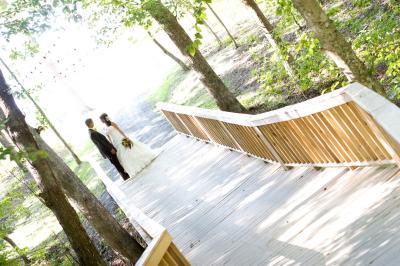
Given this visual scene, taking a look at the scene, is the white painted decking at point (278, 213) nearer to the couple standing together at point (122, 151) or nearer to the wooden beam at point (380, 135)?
the wooden beam at point (380, 135)

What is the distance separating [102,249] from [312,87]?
8.05 meters

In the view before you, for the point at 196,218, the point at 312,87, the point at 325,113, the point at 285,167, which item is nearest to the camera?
the point at 325,113

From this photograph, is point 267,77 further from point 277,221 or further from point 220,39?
point 220,39

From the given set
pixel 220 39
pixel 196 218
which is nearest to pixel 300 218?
pixel 196 218

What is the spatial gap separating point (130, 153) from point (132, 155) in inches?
5.8

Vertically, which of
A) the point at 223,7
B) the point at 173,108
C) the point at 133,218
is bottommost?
the point at 133,218

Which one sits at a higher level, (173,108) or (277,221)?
(173,108)

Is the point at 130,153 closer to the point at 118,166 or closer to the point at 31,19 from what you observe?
the point at 118,166

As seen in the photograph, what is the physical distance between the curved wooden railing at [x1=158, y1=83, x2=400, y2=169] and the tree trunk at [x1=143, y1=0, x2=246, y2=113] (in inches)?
136

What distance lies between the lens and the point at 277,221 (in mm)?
6977

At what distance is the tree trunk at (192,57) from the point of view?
12445 mm

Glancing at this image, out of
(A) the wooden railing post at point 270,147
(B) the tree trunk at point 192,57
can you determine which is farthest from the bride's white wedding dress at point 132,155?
(A) the wooden railing post at point 270,147

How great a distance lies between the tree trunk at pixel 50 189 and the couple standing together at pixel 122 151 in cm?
619

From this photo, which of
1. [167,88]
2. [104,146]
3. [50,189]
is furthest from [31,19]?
[167,88]
